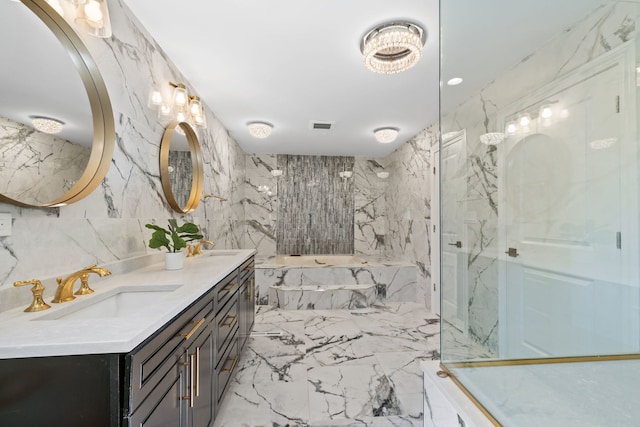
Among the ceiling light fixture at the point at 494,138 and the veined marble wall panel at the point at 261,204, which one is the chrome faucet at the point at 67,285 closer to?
the ceiling light fixture at the point at 494,138

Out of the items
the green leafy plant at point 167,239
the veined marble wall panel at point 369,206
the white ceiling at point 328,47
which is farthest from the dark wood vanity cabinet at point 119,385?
the veined marble wall panel at point 369,206

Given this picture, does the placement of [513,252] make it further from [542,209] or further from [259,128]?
[259,128]

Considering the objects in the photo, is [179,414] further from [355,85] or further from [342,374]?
[355,85]

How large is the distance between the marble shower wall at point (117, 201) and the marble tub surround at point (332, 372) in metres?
1.24

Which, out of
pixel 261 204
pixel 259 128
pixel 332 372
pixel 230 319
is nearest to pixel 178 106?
pixel 259 128

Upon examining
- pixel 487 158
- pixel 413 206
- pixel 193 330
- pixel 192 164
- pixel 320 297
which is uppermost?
pixel 192 164

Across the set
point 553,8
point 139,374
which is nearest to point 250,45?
point 553,8

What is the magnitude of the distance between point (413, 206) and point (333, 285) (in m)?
1.68

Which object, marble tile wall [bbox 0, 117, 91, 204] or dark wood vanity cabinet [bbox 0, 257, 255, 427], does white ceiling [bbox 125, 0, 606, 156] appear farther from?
dark wood vanity cabinet [bbox 0, 257, 255, 427]

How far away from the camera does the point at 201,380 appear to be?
1294mm

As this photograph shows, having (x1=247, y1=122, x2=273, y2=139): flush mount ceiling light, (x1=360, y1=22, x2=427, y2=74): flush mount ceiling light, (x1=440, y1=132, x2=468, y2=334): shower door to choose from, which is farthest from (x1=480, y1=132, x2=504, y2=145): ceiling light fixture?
(x1=247, y1=122, x2=273, y2=139): flush mount ceiling light

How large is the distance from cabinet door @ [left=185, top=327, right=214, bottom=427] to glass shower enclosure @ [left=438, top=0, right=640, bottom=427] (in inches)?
43.4

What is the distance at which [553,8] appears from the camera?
4.50 ft

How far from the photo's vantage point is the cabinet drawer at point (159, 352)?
78 centimetres
